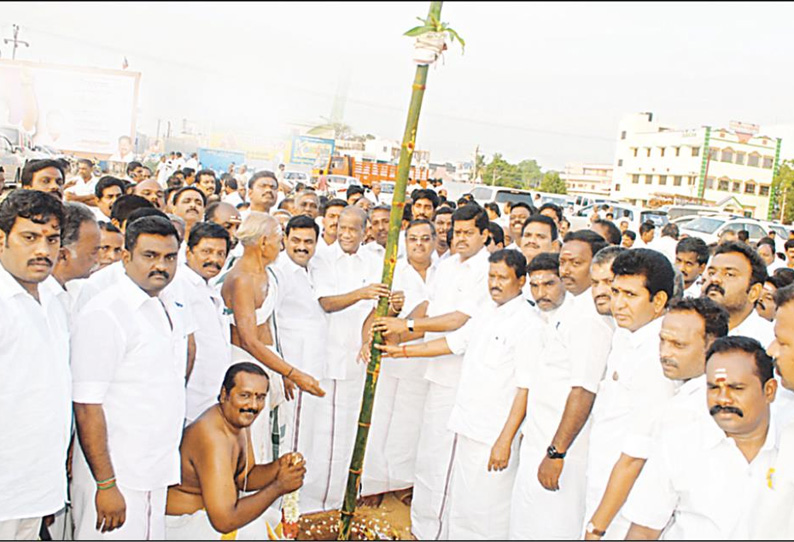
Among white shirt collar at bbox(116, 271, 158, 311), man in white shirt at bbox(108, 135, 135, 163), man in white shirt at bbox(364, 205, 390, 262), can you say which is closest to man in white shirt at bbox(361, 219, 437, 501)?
man in white shirt at bbox(364, 205, 390, 262)

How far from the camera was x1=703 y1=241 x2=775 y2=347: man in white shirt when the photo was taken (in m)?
3.87

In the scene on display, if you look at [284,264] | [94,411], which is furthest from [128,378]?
[284,264]

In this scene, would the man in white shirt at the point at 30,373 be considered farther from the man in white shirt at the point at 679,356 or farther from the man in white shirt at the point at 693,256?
the man in white shirt at the point at 693,256

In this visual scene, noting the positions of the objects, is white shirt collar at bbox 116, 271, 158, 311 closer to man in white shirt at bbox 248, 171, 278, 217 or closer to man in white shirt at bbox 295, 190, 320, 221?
man in white shirt at bbox 248, 171, 278, 217

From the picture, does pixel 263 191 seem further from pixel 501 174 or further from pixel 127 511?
pixel 501 174

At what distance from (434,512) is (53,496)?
250cm

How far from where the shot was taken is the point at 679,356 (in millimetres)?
2777

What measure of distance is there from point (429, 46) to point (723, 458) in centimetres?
208

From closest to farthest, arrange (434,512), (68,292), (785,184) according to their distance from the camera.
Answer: (68,292) → (434,512) → (785,184)

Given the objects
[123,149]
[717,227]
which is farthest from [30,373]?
[717,227]

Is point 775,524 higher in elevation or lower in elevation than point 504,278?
lower

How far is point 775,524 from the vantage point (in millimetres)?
2432

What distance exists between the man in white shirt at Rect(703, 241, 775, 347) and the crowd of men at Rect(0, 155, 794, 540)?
0.6 inches

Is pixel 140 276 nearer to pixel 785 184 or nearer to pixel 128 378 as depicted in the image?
pixel 128 378
